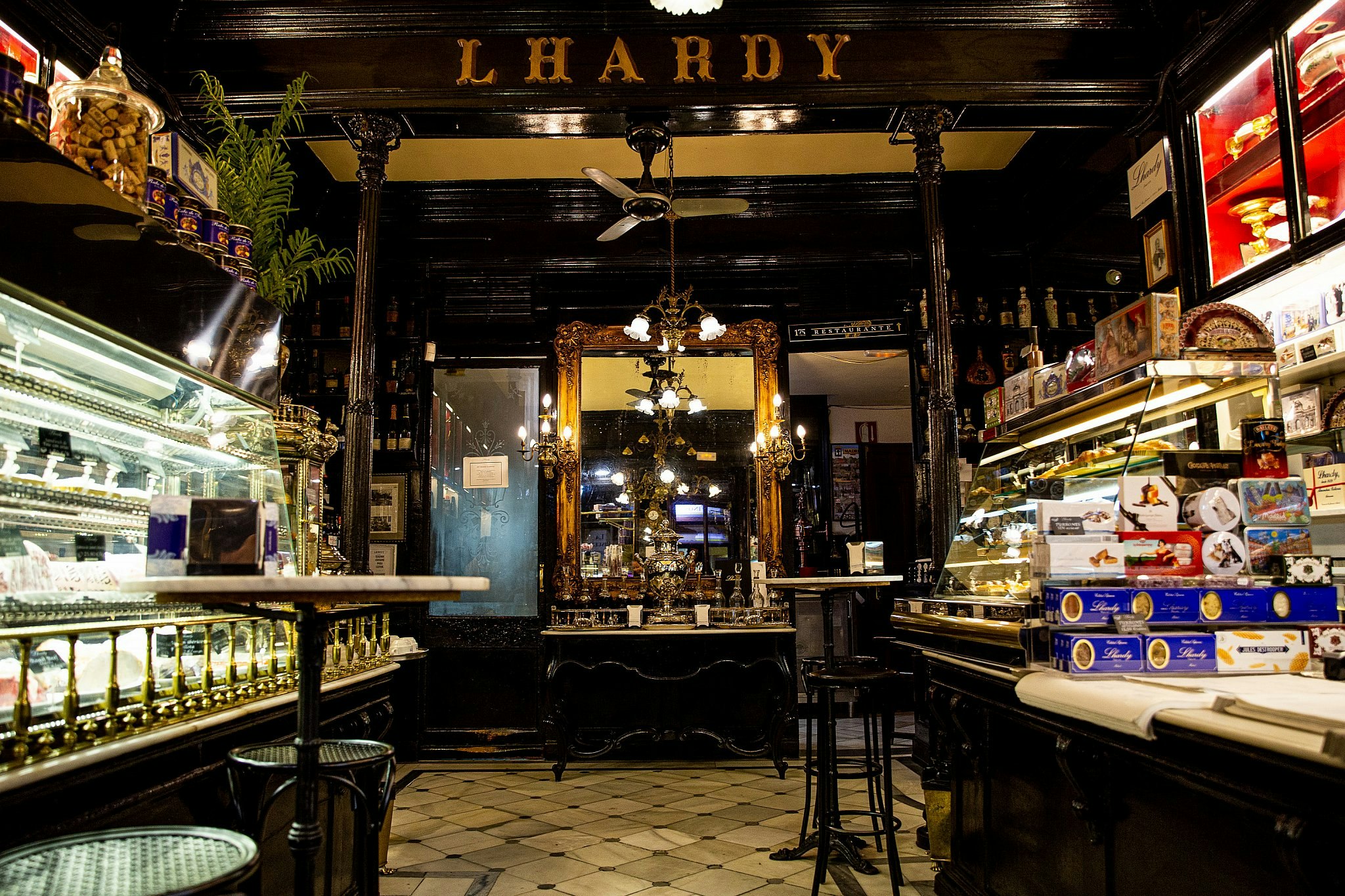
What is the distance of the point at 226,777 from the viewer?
214cm

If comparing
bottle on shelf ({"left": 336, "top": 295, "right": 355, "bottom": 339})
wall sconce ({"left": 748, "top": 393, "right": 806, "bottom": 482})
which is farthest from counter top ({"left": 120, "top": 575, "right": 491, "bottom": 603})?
bottle on shelf ({"left": 336, "top": 295, "right": 355, "bottom": 339})

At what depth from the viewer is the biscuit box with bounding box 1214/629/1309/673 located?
2.14 metres

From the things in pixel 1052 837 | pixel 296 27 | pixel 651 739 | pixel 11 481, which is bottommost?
pixel 651 739

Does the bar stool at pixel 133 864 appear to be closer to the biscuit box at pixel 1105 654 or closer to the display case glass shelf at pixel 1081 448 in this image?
the biscuit box at pixel 1105 654

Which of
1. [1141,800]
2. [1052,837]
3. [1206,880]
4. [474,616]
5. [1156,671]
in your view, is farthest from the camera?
[474,616]

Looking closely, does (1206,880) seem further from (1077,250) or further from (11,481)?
(1077,250)

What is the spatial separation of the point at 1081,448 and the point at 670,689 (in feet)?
12.2

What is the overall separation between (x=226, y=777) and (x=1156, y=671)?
2403 millimetres

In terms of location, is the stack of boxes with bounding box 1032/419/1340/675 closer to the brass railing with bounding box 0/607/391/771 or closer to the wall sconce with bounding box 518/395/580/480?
the brass railing with bounding box 0/607/391/771

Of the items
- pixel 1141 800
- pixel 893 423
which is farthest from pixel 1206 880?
pixel 893 423

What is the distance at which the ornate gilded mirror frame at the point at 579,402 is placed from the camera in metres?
6.38

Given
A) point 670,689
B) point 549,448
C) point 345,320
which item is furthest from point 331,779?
point 345,320

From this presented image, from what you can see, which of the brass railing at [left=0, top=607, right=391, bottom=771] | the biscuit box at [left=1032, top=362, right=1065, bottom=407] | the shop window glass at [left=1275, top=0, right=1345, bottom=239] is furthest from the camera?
the shop window glass at [left=1275, top=0, right=1345, bottom=239]

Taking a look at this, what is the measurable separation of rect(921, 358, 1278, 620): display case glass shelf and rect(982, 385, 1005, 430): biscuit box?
0.07 meters
